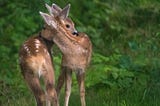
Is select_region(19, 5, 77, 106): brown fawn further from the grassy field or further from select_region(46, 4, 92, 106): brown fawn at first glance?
the grassy field

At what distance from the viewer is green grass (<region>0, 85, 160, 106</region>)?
885cm

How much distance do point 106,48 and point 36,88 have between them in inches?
204

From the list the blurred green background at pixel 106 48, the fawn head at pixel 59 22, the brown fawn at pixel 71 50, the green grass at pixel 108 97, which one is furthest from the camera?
the blurred green background at pixel 106 48

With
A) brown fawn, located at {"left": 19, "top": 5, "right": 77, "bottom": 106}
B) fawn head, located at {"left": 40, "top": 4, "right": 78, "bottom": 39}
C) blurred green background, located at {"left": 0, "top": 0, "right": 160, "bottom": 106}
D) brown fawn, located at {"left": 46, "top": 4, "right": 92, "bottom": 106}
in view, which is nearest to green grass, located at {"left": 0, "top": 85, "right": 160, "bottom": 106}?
blurred green background, located at {"left": 0, "top": 0, "right": 160, "bottom": 106}

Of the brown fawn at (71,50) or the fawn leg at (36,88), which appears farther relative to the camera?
the brown fawn at (71,50)

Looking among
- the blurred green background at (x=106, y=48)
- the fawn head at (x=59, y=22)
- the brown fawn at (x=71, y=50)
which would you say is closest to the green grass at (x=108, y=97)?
the blurred green background at (x=106, y=48)

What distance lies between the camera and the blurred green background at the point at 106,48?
9.36 meters

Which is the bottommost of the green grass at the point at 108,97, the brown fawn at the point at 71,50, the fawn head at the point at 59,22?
the green grass at the point at 108,97

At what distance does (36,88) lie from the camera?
7.32 m

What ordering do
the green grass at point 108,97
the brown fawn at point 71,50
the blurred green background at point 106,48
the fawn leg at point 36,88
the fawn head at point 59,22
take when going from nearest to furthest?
the fawn leg at point 36,88 < the fawn head at point 59,22 < the brown fawn at point 71,50 < the green grass at point 108,97 < the blurred green background at point 106,48

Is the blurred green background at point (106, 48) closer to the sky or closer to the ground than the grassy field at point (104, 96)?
closer to the sky

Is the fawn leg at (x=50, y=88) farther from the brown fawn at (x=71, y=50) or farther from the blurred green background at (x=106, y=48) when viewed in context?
the blurred green background at (x=106, y=48)

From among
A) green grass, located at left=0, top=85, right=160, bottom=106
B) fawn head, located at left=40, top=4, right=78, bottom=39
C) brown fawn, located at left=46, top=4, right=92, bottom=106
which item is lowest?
green grass, located at left=0, top=85, right=160, bottom=106

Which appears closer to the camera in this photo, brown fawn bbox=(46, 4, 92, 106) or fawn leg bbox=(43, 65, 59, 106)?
fawn leg bbox=(43, 65, 59, 106)
